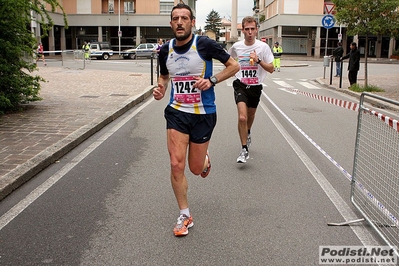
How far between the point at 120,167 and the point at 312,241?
335 centimetres

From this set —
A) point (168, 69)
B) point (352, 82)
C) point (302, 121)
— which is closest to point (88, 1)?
point (352, 82)

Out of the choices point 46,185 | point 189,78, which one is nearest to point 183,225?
point 189,78

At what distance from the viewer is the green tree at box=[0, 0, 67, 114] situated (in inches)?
380

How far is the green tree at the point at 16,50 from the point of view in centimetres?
966

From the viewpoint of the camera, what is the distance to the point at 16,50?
9992mm

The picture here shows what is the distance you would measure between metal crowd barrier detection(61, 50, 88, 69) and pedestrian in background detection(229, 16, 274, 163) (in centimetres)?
2427

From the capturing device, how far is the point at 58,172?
6379 millimetres

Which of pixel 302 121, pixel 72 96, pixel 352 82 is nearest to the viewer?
pixel 302 121

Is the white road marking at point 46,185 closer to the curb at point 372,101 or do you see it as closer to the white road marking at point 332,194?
the white road marking at point 332,194

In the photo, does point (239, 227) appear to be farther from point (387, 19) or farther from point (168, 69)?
point (387, 19)

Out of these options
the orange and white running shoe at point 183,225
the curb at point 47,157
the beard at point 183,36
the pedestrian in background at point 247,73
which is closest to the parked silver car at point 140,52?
the curb at point 47,157

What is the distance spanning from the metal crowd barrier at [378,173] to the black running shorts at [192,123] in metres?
1.64

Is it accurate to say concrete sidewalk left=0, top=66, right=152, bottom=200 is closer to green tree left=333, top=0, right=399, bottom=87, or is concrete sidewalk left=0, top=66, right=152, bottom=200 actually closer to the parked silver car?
green tree left=333, top=0, right=399, bottom=87

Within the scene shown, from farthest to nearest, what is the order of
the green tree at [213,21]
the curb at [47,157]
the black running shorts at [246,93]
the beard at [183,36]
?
the green tree at [213,21] → the black running shorts at [246,93] → the curb at [47,157] → the beard at [183,36]
